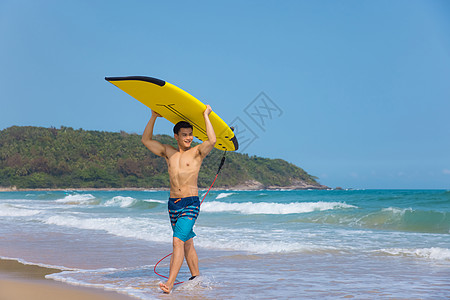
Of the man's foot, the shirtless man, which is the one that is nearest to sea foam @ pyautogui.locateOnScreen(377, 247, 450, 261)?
the shirtless man

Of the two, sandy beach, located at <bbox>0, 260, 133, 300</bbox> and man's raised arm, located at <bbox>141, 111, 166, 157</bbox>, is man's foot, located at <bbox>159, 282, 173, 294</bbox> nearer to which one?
sandy beach, located at <bbox>0, 260, 133, 300</bbox>

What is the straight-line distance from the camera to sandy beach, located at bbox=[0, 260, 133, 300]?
414 centimetres

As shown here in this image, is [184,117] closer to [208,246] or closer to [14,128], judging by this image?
[208,246]

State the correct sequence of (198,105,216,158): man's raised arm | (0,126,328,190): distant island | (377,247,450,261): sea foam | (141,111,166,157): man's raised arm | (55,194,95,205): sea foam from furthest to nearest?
(0,126,328,190): distant island, (55,194,95,205): sea foam, (377,247,450,261): sea foam, (141,111,166,157): man's raised arm, (198,105,216,158): man's raised arm

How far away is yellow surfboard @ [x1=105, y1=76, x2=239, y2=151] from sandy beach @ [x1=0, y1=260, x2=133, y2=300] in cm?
189

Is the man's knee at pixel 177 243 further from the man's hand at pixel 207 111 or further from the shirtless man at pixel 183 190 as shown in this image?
the man's hand at pixel 207 111

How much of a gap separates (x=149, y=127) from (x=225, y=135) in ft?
2.90

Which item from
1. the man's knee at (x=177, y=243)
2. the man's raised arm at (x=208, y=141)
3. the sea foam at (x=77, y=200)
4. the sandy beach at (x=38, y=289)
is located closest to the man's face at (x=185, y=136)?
the man's raised arm at (x=208, y=141)

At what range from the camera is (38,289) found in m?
4.42

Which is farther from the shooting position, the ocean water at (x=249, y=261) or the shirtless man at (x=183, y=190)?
the ocean water at (x=249, y=261)

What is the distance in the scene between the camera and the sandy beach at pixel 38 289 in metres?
4.14

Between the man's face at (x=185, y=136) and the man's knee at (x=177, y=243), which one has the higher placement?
the man's face at (x=185, y=136)

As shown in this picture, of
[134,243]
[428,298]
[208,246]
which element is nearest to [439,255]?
[428,298]

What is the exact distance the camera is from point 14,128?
328ft
